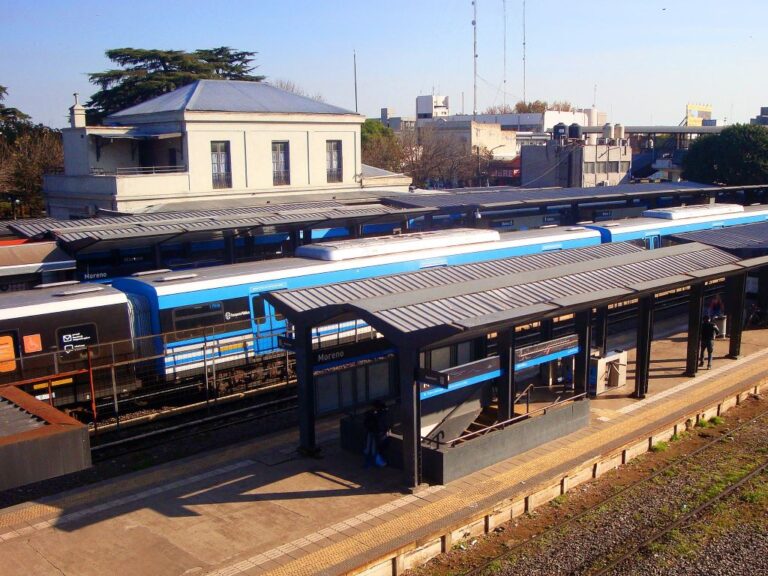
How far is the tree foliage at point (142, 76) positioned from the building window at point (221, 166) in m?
19.4

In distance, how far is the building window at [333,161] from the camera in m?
37.1

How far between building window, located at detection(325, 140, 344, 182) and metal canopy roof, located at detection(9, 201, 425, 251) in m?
8.88

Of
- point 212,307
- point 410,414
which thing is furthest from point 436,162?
point 410,414

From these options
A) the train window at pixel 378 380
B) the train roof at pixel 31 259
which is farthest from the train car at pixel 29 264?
the train window at pixel 378 380

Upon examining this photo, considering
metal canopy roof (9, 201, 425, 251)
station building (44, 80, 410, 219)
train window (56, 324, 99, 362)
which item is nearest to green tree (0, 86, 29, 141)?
station building (44, 80, 410, 219)

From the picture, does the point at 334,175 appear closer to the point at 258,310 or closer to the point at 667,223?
the point at 667,223

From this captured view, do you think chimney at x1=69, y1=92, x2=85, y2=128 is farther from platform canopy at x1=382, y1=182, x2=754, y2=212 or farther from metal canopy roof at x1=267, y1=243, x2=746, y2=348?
metal canopy roof at x1=267, y1=243, x2=746, y2=348

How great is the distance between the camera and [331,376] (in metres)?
13.0

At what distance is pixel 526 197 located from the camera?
31953mm

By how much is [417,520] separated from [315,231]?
18.5 m

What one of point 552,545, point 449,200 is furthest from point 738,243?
point 552,545

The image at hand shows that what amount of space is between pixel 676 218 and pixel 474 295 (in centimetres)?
1746

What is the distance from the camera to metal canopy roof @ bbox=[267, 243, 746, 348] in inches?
441

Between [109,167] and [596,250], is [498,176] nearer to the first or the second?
[109,167]
